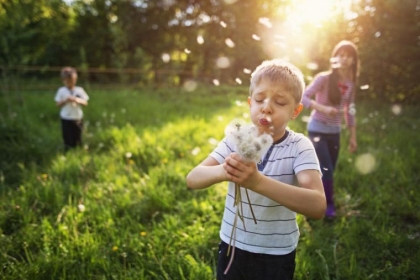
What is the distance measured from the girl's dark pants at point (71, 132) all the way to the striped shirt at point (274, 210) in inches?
179

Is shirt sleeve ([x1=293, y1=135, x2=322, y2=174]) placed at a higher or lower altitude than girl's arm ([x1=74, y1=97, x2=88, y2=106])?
lower

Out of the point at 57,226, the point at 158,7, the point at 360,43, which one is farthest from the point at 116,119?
the point at 158,7

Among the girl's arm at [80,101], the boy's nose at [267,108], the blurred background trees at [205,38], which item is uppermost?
the blurred background trees at [205,38]

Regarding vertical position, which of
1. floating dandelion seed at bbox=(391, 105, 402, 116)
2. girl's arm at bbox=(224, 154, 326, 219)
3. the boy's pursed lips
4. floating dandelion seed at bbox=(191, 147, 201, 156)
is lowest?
floating dandelion seed at bbox=(191, 147, 201, 156)

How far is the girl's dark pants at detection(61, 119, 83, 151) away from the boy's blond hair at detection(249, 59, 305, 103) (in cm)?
467

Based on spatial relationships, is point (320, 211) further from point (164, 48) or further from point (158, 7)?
point (158, 7)

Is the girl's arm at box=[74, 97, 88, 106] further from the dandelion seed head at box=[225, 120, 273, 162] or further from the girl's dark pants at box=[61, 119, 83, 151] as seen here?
the dandelion seed head at box=[225, 120, 273, 162]

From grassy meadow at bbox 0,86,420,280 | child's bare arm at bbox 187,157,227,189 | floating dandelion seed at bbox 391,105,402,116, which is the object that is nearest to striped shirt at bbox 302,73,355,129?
grassy meadow at bbox 0,86,420,280

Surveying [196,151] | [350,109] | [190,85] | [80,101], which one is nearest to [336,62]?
[350,109]

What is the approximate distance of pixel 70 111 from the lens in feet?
18.7

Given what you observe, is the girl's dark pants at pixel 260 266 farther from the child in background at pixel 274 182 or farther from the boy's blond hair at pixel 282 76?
the boy's blond hair at pixel 282 76

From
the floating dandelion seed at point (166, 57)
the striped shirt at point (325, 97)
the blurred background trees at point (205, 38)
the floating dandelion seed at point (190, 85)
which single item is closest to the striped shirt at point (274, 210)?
the blurred background trees at point (205, 38)

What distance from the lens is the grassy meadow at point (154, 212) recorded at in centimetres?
257

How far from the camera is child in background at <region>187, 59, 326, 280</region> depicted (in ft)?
4.34
